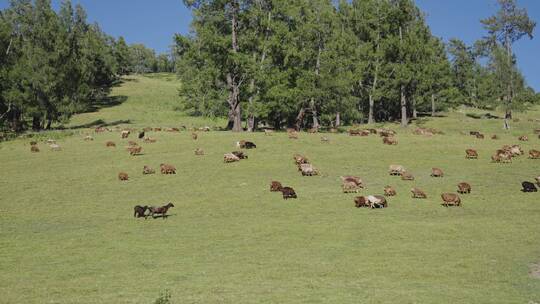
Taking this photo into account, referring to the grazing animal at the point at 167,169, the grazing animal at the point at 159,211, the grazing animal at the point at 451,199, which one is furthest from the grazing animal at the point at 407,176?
the grazing animal at the point at 159,211

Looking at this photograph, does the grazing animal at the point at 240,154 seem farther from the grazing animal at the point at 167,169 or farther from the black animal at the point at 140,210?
the black animal at the point at 140,210

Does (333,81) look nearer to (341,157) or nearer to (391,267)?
(341,157)

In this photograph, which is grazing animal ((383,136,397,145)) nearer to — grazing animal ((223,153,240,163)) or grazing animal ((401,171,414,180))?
grazing animal ((401,171,414,180))

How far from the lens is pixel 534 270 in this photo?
17.9 meters

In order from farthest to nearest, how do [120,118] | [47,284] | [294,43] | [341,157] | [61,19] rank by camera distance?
[61,19] < [120,118] < [294,43] < [341,157] < [47,284]

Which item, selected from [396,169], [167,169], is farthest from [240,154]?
[396,169]

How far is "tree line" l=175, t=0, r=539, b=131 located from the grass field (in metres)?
14.4

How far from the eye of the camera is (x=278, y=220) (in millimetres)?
25672

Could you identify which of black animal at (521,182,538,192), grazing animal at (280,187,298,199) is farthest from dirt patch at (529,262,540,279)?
grazing animal at (280,187,298,199)

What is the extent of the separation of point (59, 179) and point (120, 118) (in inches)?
2239

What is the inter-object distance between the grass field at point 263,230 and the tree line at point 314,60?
47.2 ft

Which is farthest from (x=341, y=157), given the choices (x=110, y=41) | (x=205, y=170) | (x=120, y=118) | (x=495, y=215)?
(x=110, y=41)

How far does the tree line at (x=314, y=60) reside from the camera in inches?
2271

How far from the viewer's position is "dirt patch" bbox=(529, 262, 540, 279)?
17.4 metres
